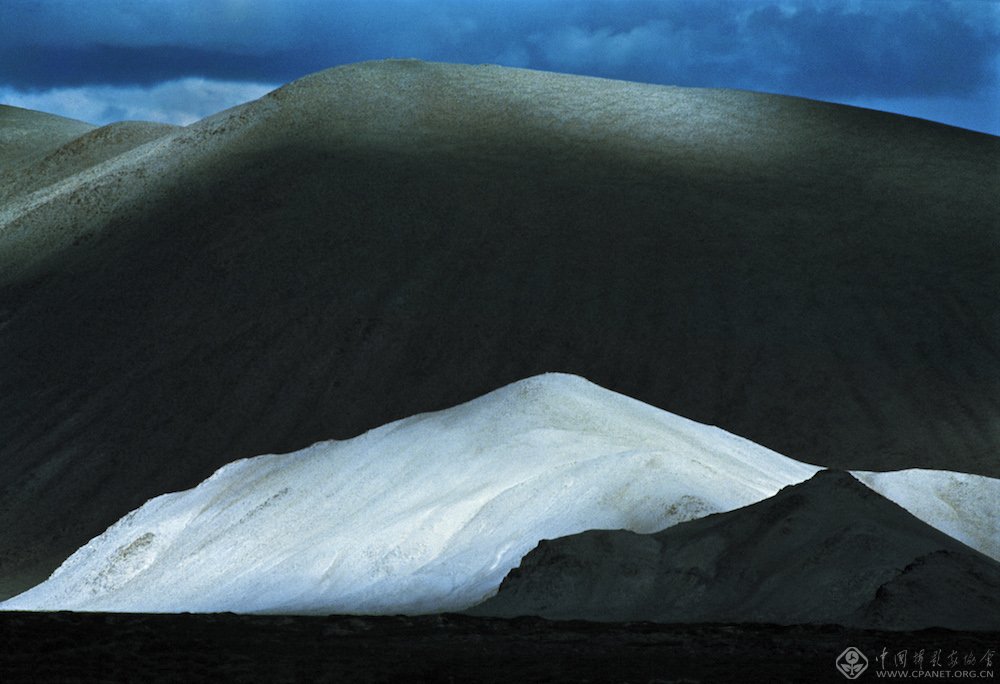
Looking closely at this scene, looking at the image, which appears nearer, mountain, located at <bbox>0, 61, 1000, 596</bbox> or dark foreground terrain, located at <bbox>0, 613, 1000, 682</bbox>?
dark foreground terrain, located at <bbox>0, 613, 1000, 682</bbox>

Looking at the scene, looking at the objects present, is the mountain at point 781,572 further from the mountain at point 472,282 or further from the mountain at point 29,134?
the mountain at point 29,134

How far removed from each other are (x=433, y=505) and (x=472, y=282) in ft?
46.6

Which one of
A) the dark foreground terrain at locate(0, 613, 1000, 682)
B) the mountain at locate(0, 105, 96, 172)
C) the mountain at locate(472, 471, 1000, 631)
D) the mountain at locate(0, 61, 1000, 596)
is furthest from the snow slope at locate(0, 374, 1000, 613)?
the mountain at locate(0, 105, 96, 172)

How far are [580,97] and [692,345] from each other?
1259cm

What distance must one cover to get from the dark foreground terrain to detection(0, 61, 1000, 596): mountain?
35.6 feet

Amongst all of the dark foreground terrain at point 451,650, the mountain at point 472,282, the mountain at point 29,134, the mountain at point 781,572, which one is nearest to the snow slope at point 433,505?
the mountain at point 781,572

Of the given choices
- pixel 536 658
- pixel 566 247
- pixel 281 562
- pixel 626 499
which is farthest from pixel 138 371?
pixel 536 658

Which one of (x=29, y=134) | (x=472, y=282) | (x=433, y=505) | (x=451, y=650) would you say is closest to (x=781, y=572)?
(x=451, y=650)

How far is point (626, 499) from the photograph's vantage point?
523 inches

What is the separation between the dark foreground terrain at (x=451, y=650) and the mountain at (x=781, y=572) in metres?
0.50

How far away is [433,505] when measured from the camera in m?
14.1

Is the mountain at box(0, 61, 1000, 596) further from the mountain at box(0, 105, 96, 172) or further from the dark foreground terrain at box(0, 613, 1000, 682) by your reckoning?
the mountain at box(0, 105, 96, 172)

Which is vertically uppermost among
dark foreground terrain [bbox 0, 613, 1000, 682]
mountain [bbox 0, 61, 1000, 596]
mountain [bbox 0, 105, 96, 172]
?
mountain [bbox 0, 105, 96, 172]

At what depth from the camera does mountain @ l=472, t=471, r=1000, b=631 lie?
10.2 metres
